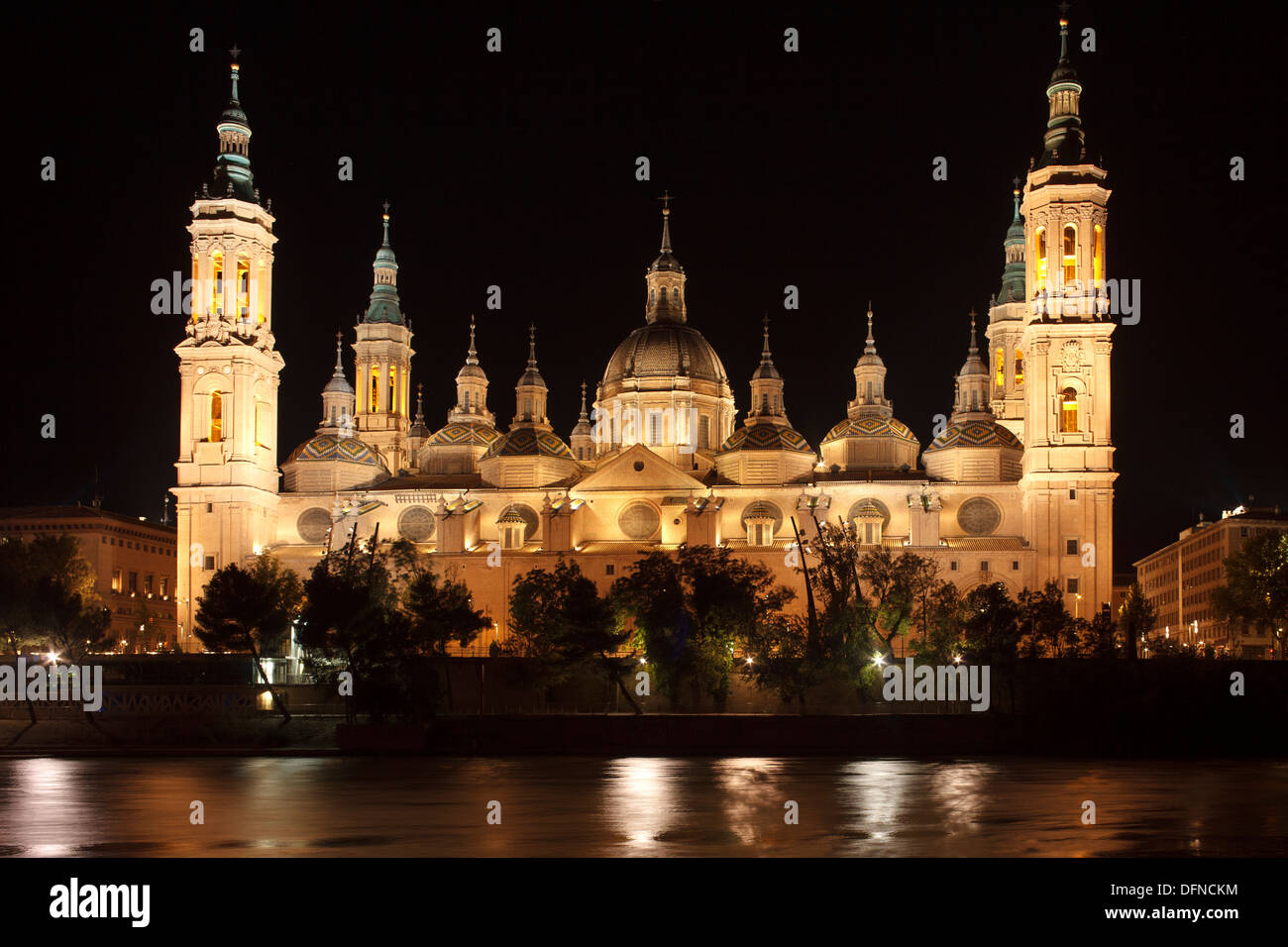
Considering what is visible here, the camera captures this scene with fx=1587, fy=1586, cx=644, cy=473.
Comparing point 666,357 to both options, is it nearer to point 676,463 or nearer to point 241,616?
point 676,463

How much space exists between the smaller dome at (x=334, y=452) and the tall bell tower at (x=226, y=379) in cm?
311

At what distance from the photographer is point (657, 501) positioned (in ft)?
257

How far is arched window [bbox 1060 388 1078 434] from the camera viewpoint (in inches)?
2899

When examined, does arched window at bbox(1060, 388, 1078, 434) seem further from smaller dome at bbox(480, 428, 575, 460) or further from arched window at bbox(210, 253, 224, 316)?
arched window at bbox(210, 253, 224, 316)

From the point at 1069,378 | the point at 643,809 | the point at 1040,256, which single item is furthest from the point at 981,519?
the point at 643,809

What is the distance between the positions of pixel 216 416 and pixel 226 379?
7.17 feet

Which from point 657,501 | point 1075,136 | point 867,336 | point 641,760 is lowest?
point 641,760

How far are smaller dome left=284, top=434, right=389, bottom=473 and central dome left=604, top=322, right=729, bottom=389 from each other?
14.4m

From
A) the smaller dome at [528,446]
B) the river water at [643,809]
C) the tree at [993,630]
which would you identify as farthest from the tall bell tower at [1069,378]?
the river water at [643,809]

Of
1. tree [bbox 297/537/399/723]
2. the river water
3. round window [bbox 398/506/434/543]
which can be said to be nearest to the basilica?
round window [bbox 398/506/434/543]
